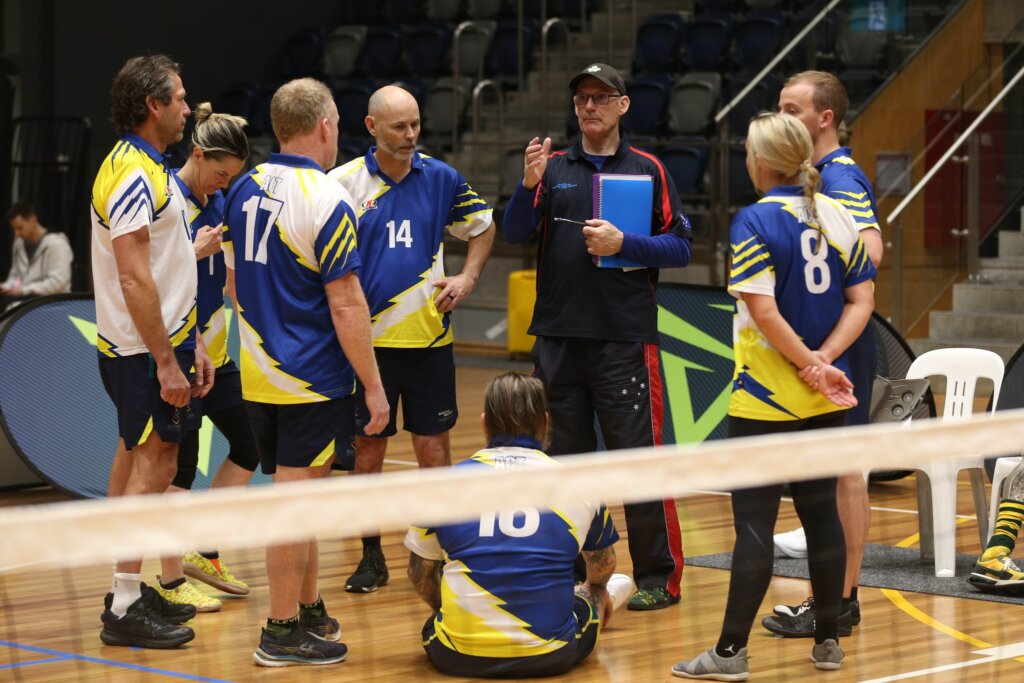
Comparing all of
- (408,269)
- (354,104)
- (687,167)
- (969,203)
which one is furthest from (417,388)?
(354,104)

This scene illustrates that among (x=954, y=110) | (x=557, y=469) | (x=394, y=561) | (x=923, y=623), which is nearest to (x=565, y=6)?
(x=954, y=110)

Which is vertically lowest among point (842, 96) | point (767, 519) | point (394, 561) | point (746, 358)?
point (394, 561)

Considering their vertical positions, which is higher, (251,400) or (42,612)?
(251,400)

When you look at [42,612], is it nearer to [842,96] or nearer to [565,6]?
[842,96]

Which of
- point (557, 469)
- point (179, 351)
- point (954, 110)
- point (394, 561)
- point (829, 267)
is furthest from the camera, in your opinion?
point (954, 110)

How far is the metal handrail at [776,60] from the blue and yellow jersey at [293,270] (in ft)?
30.4

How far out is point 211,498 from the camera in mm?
2268

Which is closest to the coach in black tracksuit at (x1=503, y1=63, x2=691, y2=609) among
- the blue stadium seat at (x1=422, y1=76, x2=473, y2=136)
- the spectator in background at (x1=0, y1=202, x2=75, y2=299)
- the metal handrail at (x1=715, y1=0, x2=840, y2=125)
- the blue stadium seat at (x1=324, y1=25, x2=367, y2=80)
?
the spectator in background at (x1=0, y1=202, x2=75, y2=299)

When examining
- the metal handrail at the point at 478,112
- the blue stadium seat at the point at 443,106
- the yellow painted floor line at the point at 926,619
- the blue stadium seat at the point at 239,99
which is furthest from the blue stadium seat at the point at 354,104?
the yellow painted floor line at the point at 926,619

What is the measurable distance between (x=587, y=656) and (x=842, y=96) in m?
1.93

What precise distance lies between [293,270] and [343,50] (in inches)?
547

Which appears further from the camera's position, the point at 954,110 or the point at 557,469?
the point at 954,110

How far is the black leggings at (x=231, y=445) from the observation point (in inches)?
214

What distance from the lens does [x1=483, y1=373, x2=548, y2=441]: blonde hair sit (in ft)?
14.2
